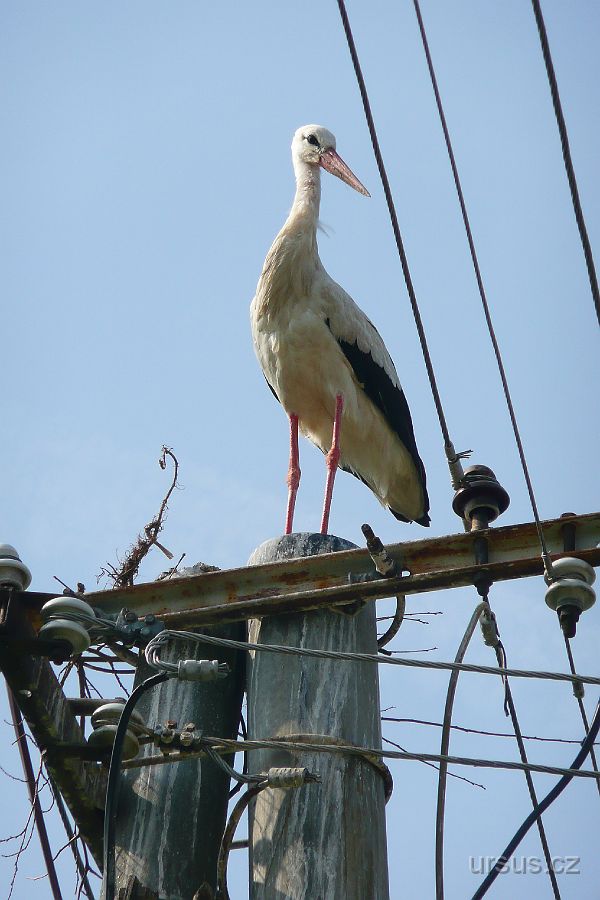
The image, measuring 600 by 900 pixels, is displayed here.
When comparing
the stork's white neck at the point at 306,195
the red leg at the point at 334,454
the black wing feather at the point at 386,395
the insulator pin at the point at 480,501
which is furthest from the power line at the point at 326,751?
the stork's white neck at the point at 306,195

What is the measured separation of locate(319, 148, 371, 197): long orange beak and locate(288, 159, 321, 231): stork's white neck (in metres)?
0.08

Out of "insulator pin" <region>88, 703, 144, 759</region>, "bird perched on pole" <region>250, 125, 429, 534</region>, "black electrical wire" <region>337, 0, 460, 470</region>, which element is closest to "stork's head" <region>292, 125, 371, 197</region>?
"bird perched on pole" <region>250, 125, 429, 534</region>

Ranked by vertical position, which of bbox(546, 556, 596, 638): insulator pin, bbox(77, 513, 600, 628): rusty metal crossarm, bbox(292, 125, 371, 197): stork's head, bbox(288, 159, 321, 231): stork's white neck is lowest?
bbox(546, 556, 596, 638): insulator pin

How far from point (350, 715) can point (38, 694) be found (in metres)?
0.91

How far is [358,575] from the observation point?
12.6 ft

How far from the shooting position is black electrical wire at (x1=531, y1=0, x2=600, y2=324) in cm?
271

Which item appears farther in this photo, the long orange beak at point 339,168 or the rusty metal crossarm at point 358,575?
the long orange beak at point 339,168

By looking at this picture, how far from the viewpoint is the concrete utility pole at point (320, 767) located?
10.6ft

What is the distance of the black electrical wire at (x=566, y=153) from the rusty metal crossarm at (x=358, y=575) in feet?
3.02

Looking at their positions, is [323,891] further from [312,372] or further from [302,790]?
[312,372]

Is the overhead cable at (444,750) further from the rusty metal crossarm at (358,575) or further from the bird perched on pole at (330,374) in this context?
the bird perched on pole at (330,374)

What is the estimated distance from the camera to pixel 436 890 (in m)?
3.39

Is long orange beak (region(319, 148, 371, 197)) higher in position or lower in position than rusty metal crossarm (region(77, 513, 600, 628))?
higher

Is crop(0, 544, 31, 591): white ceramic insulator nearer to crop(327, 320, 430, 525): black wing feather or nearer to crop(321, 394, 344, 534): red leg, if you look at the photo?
crop(321, 394, 344, 534): red leg
